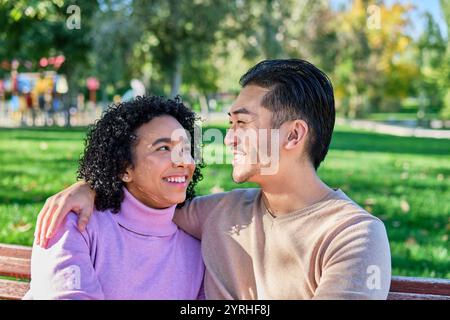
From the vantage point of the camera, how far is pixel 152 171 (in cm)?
221

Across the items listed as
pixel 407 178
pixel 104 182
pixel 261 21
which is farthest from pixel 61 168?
pixel 261 21

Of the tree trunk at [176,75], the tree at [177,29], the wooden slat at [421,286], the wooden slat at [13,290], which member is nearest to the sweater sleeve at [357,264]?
the wooden slat at [421,286]

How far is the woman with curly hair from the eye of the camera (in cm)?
213

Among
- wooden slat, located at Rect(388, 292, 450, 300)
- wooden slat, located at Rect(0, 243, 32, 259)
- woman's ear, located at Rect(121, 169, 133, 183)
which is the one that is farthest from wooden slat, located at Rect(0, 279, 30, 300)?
wooden slat, located at Rect(388, 292, 450, 300)

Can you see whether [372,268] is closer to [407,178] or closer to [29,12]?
[29,12]

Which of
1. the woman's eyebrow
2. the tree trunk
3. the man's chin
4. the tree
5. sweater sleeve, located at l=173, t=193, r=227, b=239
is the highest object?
the tree

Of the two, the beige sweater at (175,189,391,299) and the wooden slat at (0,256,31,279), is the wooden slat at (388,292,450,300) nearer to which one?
the beige sweater at (175,189,391,299)

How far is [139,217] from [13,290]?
59cm

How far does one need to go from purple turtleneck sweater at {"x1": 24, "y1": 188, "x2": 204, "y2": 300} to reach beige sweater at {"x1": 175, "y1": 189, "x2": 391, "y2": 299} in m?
0.09

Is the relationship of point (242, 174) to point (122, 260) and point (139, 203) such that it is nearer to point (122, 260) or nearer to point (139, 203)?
point (139, 203)

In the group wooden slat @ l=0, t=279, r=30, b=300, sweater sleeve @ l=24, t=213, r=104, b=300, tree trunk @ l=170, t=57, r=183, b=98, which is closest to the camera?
sweater sleeve @ l=24, t=213, r=104, b=300

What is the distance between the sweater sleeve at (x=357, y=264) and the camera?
5.84ft

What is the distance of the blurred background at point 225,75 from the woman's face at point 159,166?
28 centimetres

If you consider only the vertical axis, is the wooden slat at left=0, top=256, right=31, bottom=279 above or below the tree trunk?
below
